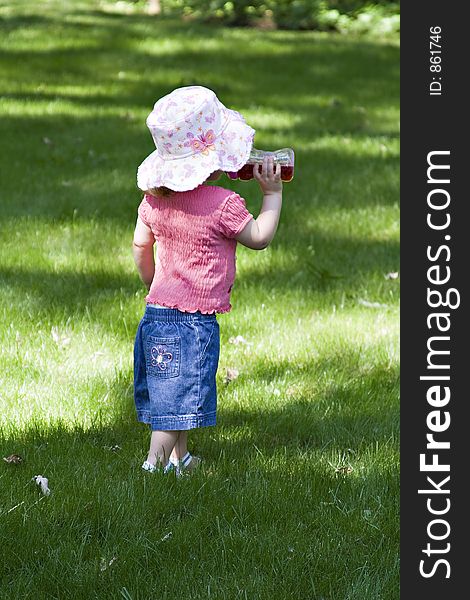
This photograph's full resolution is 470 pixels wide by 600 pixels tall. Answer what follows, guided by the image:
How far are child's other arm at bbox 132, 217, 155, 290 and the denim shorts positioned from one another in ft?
0.73

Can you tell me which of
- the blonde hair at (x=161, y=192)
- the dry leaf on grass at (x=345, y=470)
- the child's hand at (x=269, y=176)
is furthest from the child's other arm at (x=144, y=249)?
the dry leaf on grass at (x=345, y=470)

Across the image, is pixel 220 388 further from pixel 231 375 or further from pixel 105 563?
pixel 105 563

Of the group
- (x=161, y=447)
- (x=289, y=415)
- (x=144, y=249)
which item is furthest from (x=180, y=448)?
(x=144, y=249)

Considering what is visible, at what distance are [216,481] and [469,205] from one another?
121 centimetres

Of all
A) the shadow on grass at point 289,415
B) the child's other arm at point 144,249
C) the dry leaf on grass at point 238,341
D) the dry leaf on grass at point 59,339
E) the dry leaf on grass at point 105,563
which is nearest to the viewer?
the dry leaf on grass at point 105,563

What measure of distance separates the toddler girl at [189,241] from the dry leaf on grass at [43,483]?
0.36 m

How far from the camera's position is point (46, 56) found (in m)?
11.2

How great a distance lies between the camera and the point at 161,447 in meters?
3.59

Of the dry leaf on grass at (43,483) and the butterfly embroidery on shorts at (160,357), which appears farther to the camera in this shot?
the butterfly embroidery on shorts at (160,357)

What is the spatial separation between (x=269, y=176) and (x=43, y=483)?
47.9 inches

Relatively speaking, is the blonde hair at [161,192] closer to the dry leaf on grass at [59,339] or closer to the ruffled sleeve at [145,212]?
the ruffled sleeve at [145,212]

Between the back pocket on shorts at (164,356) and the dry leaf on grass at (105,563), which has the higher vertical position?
the back pocket on shorts at (164,356)

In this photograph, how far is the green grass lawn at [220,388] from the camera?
118 inches

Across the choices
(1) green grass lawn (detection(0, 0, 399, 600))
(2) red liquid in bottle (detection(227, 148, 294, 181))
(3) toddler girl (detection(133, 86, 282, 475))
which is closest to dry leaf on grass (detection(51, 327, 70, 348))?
(1) green grass lawn (detection(0, 0, 399, 600))
